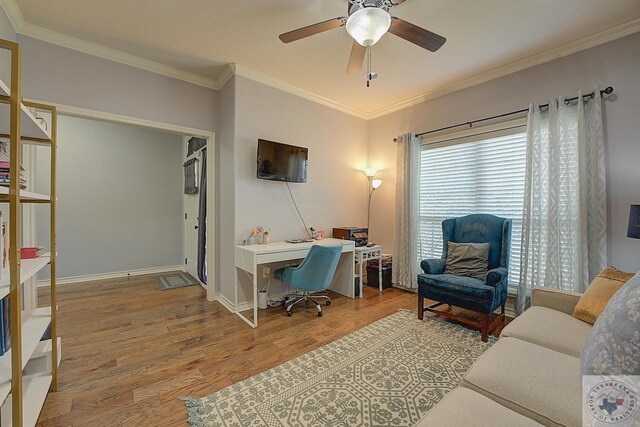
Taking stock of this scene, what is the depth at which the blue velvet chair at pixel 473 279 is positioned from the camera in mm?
2365

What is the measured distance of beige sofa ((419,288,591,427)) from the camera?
938 mm

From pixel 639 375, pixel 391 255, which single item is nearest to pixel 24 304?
pixel 639 375

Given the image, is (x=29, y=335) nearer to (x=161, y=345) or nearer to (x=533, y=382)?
(x=161, y=345)

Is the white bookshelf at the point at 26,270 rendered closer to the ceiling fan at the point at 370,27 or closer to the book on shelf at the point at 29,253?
the book on shelf at the point at 29,253

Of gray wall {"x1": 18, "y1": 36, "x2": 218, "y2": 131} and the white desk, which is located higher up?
gray wall {"x1": 18, "y1": 36, "x2": 218, "y2": 131}

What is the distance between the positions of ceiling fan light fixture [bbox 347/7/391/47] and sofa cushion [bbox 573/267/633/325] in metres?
2.09

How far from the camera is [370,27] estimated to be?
1.68 meters

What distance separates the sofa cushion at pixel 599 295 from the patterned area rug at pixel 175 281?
14.3 feet

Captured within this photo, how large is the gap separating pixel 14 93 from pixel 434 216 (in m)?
3.85

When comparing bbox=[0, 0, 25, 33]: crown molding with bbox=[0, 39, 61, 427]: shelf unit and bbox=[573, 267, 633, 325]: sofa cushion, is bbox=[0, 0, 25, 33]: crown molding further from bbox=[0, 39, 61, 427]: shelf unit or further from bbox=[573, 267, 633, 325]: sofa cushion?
bbox=[573, 267, 633, 325]: sofa cushion

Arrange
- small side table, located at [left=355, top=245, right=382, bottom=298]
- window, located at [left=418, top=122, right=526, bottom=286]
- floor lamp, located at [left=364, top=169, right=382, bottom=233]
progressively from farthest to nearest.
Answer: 1. floor lamp, located at [left=364, top=169, right=382, bottom=233]
2. small side table, located at [left=355, top=245, right=382, bottom=298]
3. window, located at [left=418, top=122, right=526, bottom=286]

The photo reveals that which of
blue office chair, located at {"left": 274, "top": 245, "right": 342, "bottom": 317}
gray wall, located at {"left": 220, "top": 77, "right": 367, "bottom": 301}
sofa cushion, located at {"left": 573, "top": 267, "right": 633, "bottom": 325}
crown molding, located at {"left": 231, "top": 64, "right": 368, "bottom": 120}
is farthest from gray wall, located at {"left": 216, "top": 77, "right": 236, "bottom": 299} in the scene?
sofa cushion, located at {"left": 573, "top": 267, "right": 633, "bottom": 325}

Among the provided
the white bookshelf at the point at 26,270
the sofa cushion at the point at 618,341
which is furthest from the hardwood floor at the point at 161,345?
the sofa cushion at the point at 618,341

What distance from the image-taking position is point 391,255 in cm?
413
